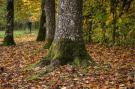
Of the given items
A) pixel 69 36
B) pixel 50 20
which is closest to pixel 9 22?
pixel 50 20

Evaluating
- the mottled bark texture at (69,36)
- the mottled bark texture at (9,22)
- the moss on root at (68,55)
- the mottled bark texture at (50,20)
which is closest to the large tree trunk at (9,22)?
the mottled bark texture at (9,22)

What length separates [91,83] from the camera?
9.08m

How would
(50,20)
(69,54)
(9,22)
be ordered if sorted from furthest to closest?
(9,22), (50,20), (69,54)

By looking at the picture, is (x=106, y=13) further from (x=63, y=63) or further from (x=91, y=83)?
(x=91, y=83)

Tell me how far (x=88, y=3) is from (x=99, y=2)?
1392 mm

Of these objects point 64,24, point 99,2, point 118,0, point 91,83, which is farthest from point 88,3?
point 91,83

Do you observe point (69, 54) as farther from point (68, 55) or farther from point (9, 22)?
point (9, 22)

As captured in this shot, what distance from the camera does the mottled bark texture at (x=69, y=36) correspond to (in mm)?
11609

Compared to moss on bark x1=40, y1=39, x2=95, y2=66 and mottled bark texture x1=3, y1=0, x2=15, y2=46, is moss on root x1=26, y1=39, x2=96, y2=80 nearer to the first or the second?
moss on bark x1=40, y1=39, x2=95, y2=66

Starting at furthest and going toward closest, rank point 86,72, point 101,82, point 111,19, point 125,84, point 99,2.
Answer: point 99,2
point 111,19
point 86,72
point 101,82
point 125,84

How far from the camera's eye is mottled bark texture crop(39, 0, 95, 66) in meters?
11.6

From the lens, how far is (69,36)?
11.7 meters

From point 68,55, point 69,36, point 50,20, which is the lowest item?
point 68,55

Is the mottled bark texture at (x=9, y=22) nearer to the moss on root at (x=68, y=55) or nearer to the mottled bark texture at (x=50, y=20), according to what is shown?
the mottled bark texture at (x=50, y=20)
